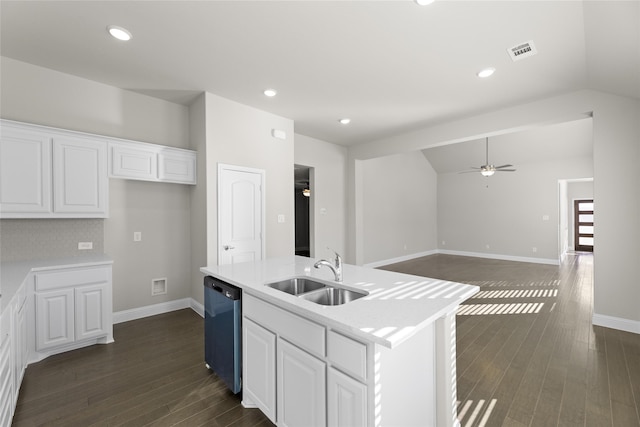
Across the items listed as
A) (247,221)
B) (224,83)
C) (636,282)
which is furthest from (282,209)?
(636,282)

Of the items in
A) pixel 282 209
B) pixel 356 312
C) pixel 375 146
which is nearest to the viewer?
pixel 356 312

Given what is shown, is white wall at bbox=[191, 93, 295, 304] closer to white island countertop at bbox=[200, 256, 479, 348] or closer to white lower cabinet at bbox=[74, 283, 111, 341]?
white lower cabinet at bbox=[74, 283, 111, 341]

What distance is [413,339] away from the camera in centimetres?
150

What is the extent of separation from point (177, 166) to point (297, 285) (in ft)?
8.25

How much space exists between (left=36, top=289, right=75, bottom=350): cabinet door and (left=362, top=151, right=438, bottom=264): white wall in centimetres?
538

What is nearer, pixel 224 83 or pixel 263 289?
pixel 263 289

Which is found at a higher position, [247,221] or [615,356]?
[247,221]

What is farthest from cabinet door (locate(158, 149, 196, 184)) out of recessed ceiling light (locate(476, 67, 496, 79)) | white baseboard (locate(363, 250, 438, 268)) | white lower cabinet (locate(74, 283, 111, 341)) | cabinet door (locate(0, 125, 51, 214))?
white baseboard (locate(363, 250, 438, 268))

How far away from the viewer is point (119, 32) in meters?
2.48

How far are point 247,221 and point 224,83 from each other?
1.81 m

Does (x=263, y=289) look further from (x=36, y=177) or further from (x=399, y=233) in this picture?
(x=399, y=233)

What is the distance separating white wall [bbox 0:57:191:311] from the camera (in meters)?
3.05

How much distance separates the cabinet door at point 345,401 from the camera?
50.7 inches

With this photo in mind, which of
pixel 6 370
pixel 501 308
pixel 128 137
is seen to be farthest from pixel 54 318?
pixel 501 308
